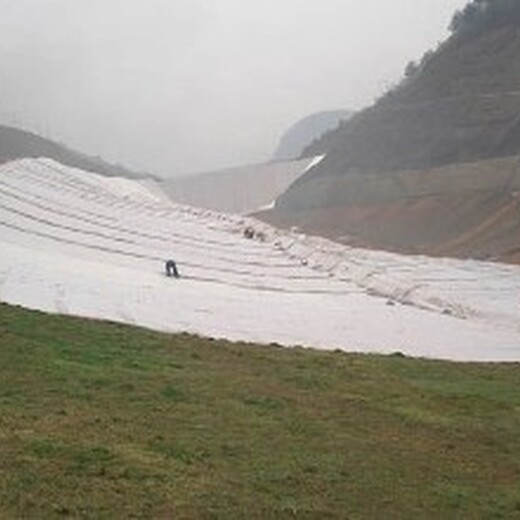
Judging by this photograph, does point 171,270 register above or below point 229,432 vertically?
above

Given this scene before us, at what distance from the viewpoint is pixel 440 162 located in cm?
6400

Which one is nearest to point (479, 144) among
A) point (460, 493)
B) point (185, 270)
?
point (185, 270)

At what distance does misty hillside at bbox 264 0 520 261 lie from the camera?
53688mm

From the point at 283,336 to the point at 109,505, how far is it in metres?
10.7

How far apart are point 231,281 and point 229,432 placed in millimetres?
12844

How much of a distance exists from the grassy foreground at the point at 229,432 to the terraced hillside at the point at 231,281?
240 cm

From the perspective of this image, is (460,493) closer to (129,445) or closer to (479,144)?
(129,445)

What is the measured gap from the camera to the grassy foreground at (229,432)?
8.23 meters

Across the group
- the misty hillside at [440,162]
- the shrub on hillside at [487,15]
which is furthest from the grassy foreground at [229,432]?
the shrub on hillside at [487,15]

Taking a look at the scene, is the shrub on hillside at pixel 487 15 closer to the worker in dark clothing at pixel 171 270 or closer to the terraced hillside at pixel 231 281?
the terraced hillside at pixel 231 281

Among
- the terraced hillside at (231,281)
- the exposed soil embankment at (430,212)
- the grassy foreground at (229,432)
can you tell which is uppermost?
the exposed soil embankment at (430,212)

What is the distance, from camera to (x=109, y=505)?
773 centimetres

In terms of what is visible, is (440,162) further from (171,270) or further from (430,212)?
(171,270)

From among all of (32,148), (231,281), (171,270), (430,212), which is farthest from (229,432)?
(32,148)
